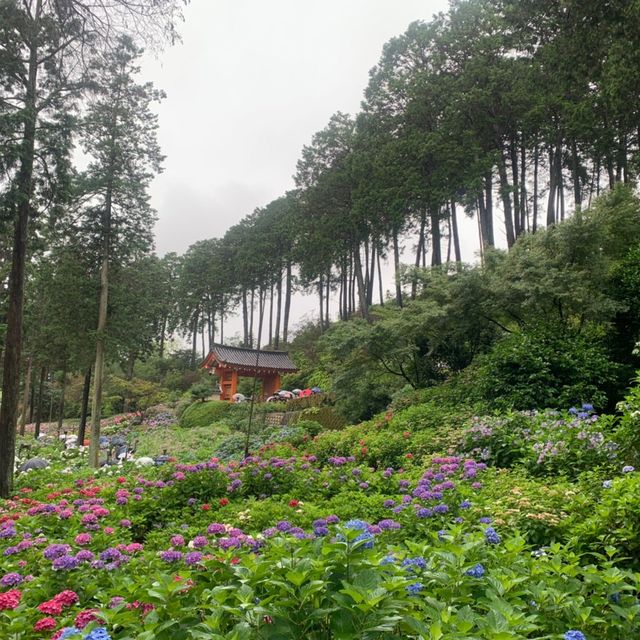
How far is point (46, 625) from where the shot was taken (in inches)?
79.8

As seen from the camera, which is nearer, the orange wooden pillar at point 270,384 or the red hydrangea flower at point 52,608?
the red hydrangea flower at point 52,608

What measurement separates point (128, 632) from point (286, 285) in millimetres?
36015

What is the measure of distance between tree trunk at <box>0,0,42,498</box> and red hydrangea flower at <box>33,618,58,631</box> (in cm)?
671

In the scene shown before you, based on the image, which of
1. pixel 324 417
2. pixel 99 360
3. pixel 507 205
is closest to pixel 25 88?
pixel 99 360

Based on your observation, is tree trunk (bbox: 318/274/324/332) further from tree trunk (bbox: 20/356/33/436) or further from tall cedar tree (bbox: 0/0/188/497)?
tall cedar tree (bbox: 0/0/188/497)

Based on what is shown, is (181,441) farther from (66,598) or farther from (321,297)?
(321,297)

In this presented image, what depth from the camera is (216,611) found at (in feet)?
5.27

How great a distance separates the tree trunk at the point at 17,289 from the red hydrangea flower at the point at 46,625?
6708 mm

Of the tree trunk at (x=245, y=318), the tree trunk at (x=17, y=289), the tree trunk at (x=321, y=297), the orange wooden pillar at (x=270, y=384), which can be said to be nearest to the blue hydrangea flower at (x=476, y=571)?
the tree trunk at (x=17, y=289)

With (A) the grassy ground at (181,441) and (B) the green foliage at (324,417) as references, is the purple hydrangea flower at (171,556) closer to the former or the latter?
(A) the grassy ground at (181,441)

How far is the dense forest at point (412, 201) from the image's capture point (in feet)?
28.4

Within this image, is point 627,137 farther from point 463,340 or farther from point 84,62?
point 84,62

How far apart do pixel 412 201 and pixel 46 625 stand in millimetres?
20826

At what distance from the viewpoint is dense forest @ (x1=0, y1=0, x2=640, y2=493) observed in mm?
8656
